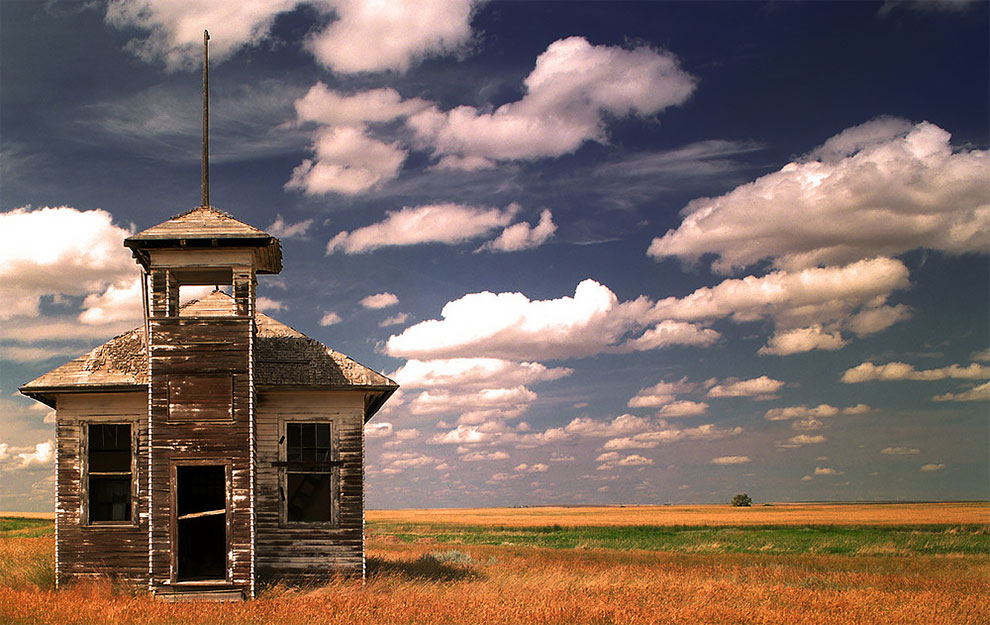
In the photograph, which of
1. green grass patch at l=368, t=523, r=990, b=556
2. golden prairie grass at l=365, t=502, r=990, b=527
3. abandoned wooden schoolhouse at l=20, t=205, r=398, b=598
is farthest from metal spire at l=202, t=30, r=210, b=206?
golden prairie grass at l=365, t=502, r=990, b=527

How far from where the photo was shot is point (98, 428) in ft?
60.6

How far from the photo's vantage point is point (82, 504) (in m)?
18.0

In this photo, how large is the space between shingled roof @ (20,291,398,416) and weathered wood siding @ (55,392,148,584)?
42 centimetres

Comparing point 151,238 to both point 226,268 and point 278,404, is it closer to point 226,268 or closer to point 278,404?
point 226,268

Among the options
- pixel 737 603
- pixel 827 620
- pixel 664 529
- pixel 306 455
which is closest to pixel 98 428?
pixel 306 455

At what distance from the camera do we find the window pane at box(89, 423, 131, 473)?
60.4 ft

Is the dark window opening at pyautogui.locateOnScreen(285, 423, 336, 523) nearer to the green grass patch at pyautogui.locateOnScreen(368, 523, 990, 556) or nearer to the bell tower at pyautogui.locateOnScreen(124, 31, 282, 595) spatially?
the bell tower at pyautogui.locateOnScreen(124, 31, 282, 595)

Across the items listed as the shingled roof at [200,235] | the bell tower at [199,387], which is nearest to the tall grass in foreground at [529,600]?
the bell tower at [199,387]

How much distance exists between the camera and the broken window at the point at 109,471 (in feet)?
60.0

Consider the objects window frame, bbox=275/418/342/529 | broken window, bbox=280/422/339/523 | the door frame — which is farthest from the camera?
broken window, bbox=280/422/339/523

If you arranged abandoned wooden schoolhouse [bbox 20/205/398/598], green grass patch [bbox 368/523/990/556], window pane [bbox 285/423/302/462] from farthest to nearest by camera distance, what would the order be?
1. green grass patch [bbox 368/523/990/556]
2. window pane [bbox 285/423/302/462]
3. abandoned wooden schoolhouse [bbox 20/205/398/598]

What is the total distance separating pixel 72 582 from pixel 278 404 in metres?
5.62

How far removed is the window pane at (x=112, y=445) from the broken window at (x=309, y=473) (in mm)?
3519

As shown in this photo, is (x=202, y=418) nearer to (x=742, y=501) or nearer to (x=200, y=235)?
(x=200, y=235)
